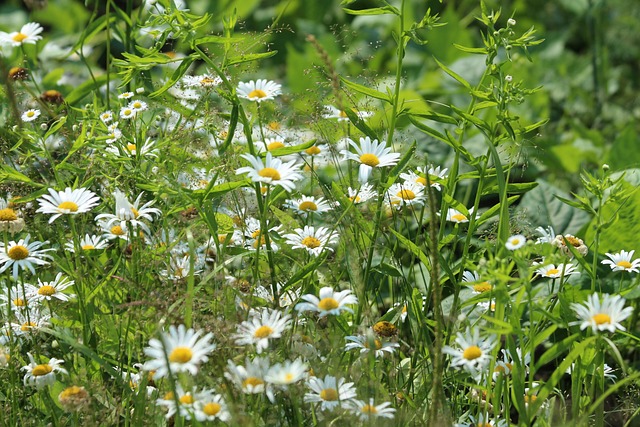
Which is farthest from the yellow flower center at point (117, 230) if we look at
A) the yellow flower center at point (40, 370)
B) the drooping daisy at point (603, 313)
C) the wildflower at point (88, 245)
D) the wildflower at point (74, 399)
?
the drooping daisy at point (603, 313)

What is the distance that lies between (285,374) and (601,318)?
15.6 inches

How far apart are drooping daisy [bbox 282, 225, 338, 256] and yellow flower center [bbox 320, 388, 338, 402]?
261 millimetres

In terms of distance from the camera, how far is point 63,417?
53.0 inches

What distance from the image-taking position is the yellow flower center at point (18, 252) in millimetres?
1359

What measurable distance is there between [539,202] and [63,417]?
1.24 metres

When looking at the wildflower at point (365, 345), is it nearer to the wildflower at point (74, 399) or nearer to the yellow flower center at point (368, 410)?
the yellow flower center at point (368, 410)

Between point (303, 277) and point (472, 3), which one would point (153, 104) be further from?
point (472, 3)

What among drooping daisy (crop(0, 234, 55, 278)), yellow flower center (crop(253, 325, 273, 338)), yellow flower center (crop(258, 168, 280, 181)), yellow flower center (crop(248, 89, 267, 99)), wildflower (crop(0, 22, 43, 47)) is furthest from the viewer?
wildflower (crop(0, 22, 43, 47))

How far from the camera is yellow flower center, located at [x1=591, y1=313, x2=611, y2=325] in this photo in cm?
109

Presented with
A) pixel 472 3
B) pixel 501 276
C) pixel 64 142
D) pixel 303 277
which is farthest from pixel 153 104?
pixel 472 3

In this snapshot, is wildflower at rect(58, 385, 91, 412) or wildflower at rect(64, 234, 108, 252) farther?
wildflower at rect(64, 234, 108, 252)

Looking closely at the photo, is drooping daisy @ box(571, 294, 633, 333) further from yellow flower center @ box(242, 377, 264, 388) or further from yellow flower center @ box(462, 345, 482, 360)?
yellow flower center @ box(242, 377, 264, 388)

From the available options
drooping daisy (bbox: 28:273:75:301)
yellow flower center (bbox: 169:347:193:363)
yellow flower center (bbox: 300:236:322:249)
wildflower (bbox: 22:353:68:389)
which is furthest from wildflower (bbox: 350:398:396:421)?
drooping daisy (bbox: 28:273:75:301)

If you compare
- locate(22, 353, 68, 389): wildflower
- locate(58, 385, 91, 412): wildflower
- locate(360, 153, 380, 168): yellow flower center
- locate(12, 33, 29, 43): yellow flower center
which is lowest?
locate(22, 353, 68, 389): wildflower
